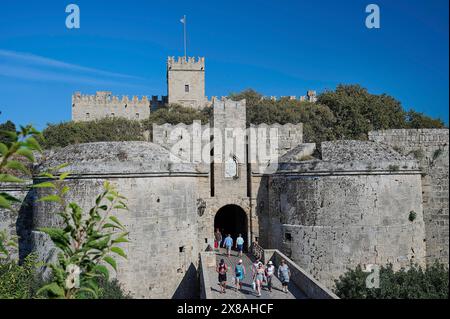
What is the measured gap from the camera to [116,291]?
1717 cm

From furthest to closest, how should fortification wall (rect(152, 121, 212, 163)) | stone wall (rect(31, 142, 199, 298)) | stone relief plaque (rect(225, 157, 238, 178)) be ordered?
stone relief plaque (rect(225, 157, 238, 178)) < fortification wall (rect(152, 121, 212, 163)) < stone wall (rect(31, 142, 199, 298))

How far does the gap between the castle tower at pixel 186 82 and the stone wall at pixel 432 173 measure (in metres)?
45.3

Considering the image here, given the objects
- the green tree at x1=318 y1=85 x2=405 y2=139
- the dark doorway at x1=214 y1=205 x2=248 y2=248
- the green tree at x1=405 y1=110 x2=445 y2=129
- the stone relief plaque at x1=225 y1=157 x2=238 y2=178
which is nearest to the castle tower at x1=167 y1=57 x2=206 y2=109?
the green tree at x1=318 y1=85 x2=405 y2=139

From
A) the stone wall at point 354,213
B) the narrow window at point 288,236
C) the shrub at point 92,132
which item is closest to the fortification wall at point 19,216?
the narrow window at point 288,236

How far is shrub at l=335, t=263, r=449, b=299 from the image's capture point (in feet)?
50.4

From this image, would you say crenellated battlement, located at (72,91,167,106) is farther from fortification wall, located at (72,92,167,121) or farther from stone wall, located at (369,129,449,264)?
stone wall, located at (369,129,449,264)

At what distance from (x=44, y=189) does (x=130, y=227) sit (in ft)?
14.7

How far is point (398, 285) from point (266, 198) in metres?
8.69

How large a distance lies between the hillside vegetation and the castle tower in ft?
51.2

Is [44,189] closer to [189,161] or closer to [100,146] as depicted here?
[100,146]

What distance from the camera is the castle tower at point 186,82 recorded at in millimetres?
64938

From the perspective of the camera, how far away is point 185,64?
65875mm

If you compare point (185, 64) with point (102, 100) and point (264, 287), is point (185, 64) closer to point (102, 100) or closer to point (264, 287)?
point (102, 100)
